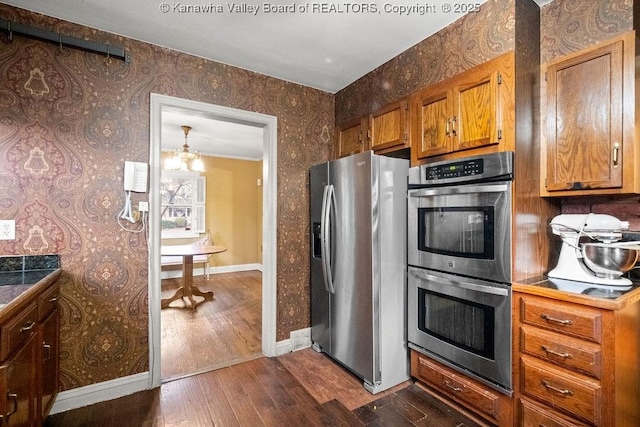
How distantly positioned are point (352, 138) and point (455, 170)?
1266 mm

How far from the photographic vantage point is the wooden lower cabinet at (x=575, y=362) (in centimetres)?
132

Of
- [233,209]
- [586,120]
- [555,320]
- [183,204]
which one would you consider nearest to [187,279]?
[183,204]

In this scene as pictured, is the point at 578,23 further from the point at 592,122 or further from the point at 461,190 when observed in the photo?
the point at 461,190

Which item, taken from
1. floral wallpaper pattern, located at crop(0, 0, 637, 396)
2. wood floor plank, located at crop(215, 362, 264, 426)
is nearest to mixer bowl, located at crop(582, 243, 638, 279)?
floral wallpaper pattern, located at crop(0, 0, 637, 396)

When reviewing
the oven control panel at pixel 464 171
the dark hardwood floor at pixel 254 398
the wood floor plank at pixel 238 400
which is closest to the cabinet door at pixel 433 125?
the oven control panel at pixel 464 171

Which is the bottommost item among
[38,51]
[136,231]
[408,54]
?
[136,231]

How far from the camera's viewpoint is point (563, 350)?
4.73 feet

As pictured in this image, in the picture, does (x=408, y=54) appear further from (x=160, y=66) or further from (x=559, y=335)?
(x=559, y=335)

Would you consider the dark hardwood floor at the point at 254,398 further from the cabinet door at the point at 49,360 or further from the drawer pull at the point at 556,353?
the drawer pull at the point at 556,353

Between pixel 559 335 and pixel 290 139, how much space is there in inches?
95.3

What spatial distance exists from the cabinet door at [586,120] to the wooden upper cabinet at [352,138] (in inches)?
54.4

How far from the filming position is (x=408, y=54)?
2334 millimetres

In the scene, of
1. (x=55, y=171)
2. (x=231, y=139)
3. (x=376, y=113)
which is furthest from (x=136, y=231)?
(x=231, y=139)

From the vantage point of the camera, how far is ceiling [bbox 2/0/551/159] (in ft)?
6.12
